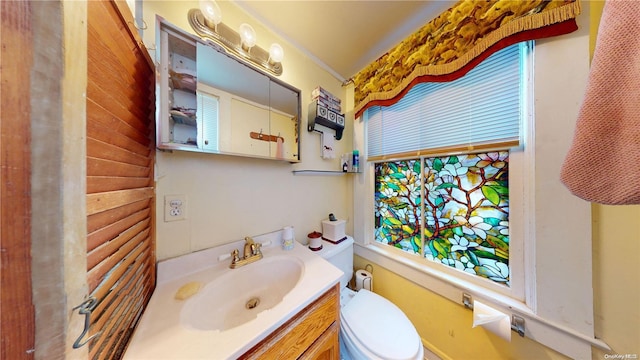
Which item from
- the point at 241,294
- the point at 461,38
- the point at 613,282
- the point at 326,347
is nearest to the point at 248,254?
the point at 241,294

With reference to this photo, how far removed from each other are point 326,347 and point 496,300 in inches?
34.6

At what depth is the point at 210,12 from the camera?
0.79 m

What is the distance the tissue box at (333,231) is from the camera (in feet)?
4.07

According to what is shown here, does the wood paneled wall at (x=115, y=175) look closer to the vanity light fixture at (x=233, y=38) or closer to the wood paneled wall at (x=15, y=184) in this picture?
the wood paneled wall at (x=15, y=184)

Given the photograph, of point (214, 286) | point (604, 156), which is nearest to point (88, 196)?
point (214, 286)

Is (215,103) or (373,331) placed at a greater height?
(215,103)

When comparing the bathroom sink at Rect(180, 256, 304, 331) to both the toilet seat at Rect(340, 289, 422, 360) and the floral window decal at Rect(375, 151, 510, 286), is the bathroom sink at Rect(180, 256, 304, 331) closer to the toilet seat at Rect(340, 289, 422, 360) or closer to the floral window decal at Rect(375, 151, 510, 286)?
the toilet seat at Rect(340, 289, 422, 360)

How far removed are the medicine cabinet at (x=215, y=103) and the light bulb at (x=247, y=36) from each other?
4.5 inches

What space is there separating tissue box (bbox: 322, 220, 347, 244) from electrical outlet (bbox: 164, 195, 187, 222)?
853 mm

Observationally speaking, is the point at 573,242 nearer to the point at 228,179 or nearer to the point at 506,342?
the point at 506,342

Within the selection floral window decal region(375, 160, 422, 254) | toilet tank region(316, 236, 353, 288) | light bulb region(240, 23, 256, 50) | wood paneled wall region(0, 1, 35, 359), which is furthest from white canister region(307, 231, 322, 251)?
light bulb region(240, 23, 256, 50)

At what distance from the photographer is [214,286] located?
732 mm

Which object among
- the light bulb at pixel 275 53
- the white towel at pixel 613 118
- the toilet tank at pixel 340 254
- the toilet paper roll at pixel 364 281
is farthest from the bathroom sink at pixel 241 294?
the light bulb at pixel 275 53

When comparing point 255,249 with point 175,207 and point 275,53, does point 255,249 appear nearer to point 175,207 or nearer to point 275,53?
point 175,207
